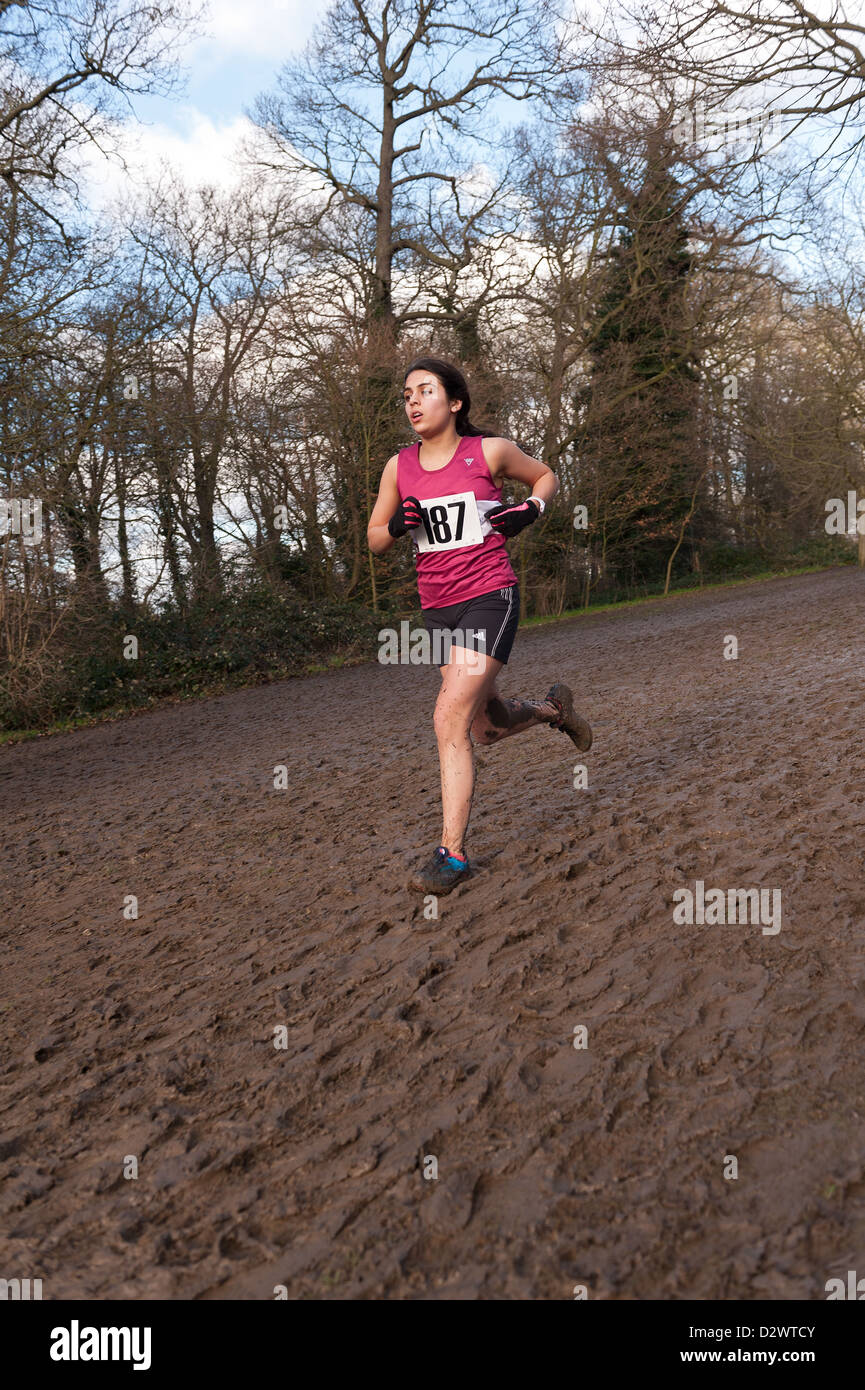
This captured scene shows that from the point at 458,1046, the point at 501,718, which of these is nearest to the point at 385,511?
the point at 501,718

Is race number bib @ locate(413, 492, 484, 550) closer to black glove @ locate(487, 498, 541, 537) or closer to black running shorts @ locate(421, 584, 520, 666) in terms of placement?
black glove @ locate(487, 498, 541, 537)

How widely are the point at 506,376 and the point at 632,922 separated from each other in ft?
68.8

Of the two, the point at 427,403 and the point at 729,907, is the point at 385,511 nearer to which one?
the point at 427,403

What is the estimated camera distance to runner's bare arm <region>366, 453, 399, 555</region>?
4.88 m

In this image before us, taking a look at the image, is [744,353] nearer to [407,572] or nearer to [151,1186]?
[407,572]

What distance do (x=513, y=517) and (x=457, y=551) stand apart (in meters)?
0.32

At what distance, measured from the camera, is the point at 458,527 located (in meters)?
4.68

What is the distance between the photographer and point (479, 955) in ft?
13.0

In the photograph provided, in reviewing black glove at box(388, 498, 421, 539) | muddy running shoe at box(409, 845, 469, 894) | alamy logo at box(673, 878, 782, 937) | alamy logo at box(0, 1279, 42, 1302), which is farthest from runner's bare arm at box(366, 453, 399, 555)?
alamy logo at box(0, 1279, 42, 1302)

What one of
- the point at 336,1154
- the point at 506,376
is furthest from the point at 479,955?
the point at 506,376

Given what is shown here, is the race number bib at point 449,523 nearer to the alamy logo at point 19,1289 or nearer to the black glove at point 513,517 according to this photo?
the black glove at point 513,517

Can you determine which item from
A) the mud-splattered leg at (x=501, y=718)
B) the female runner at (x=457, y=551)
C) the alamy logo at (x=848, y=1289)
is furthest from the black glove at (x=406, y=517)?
the alamy logo at (x=848, y=1289)

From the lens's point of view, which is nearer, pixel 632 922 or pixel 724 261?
pixel 632 922
